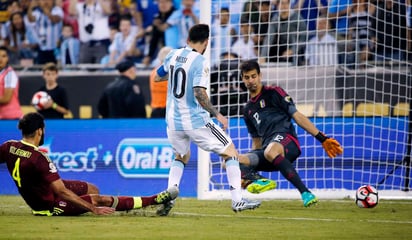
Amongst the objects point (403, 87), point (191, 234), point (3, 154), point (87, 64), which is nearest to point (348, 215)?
point (191, 234)

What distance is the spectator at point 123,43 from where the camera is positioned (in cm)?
2109

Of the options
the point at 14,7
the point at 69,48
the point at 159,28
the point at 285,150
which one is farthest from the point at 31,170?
the point at 14,7

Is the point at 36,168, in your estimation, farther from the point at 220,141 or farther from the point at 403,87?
the point at 403,87

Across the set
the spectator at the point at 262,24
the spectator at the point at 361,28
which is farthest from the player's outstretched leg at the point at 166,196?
the spectator at the point at 361,28

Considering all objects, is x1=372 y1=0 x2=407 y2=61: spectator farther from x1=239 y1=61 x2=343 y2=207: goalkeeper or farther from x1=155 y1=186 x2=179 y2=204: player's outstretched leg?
x1=155 y1=186 x2=179 y2=204: player's outstretched leg

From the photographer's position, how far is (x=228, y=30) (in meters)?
17.0

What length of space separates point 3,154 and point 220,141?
8.20 feet

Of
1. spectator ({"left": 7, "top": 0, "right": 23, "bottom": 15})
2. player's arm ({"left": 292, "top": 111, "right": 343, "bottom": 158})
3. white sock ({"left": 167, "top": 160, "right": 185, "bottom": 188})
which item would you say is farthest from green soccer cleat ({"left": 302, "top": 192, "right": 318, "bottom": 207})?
spectator ({"left": 7, "top": 0, "right": 23, "bottom": 15})

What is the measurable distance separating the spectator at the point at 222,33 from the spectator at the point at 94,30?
4.18 m

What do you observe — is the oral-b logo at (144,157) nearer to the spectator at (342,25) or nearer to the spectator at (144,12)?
the spectator at (342,25)

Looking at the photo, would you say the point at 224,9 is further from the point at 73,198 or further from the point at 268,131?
the point at 73,198

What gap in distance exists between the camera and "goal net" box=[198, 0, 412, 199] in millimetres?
15531

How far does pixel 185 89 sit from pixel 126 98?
21.4ft

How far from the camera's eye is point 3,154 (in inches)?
417
